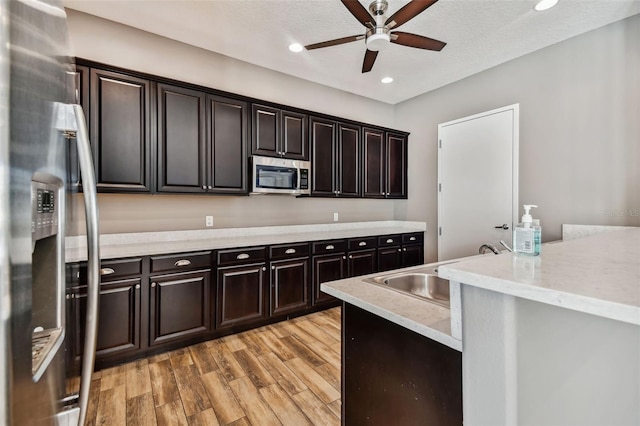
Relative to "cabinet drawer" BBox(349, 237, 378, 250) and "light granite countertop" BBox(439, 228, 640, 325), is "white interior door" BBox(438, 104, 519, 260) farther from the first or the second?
"light granite countertop" BBox(439, 228, 640, 325)

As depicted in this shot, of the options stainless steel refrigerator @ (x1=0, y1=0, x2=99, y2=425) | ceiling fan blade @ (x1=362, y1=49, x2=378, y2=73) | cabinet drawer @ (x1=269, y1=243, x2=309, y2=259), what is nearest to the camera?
stainless steel refrigerator @ (x1=0, y1=0, x2=99, y2=425)

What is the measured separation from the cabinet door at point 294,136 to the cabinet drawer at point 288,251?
1.04 m

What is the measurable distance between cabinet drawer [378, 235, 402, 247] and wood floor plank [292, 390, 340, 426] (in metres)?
2.23

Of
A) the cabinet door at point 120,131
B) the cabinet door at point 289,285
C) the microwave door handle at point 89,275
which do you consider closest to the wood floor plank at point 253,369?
the cabinet door at point 289,285

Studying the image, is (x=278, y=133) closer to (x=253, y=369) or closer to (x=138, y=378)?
(x=253, y=369)

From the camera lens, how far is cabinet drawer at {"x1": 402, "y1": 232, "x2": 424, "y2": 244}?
13.5ft

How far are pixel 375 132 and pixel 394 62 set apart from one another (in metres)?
0.99

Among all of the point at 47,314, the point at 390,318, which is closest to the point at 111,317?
the point at 47,314

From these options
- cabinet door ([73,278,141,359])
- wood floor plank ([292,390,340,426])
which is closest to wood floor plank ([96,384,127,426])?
cabinet door ([73,278,141,359])

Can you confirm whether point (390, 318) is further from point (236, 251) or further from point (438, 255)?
point (438, 255)

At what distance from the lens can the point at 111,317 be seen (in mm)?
2166

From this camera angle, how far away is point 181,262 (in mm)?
2449

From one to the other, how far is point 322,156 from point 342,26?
1.41 metres

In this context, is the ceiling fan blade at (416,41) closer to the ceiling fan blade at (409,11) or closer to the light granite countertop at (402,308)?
the ceiling fan blade at (409,11)
